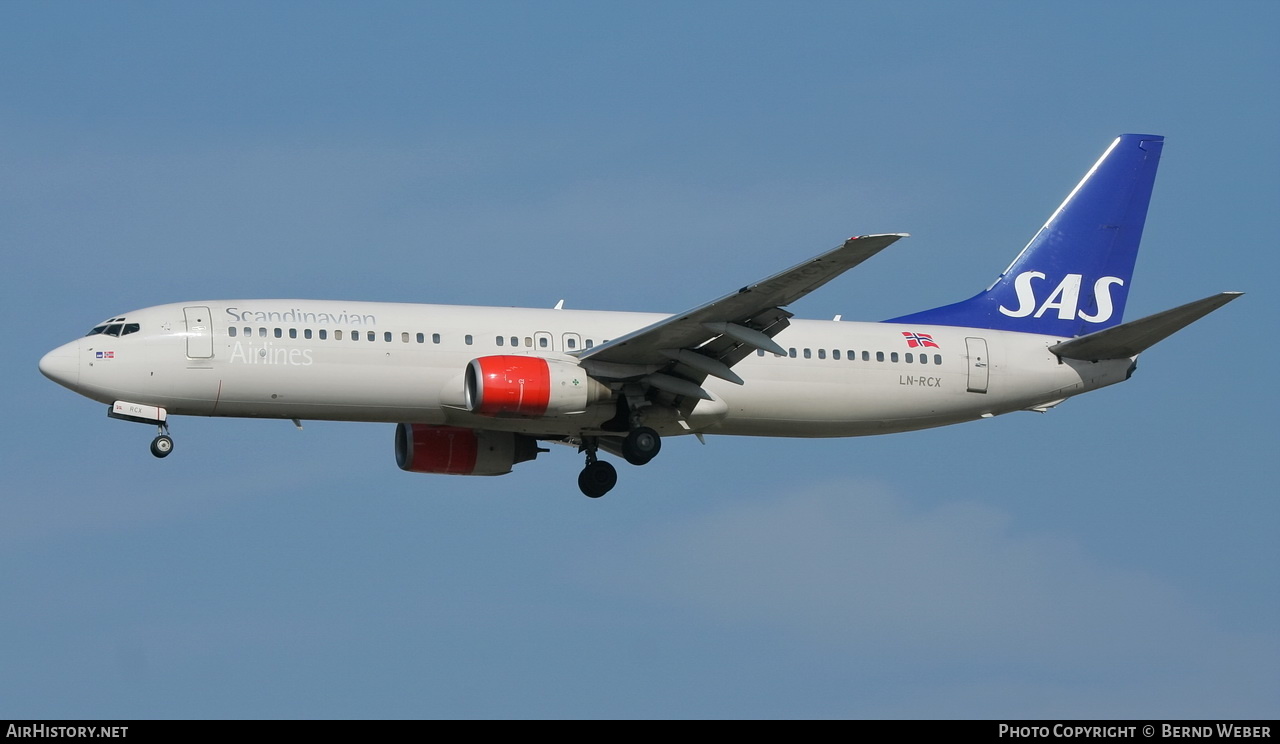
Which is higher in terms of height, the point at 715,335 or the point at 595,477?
A: the point at 715,335

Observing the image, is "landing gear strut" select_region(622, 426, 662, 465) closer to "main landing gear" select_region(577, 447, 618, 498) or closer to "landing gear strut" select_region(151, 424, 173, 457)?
"main landing gear" select_region(577, 447, 618, 498)

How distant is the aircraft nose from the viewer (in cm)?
4106

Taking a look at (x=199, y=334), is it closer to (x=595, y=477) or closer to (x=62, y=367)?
(x=62, y=367)

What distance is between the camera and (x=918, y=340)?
4644cm

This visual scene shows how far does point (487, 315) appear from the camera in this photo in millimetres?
43375

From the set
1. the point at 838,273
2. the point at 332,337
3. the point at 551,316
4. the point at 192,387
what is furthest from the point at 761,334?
the point at 192,387

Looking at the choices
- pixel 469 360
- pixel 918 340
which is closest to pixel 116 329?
pixel 469 360

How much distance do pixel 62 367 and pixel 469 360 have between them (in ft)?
30.6

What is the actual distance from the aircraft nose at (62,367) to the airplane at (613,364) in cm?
5

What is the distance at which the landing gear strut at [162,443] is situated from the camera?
4150 cm

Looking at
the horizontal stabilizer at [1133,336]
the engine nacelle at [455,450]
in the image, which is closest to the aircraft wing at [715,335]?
the engine nacelle at [455,450]

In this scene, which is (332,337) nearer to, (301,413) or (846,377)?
(301,413)

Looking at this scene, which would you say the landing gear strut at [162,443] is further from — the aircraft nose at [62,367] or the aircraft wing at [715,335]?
the aircraft wing at [715,335]

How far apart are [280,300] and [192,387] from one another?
3.05 metres
